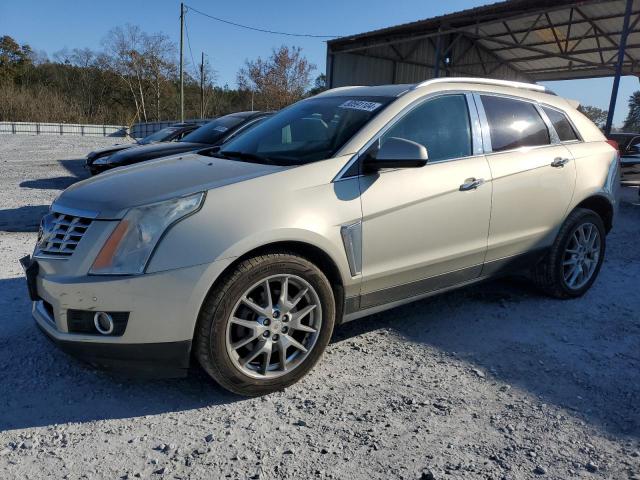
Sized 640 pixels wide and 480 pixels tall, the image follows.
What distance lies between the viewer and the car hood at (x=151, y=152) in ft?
24.5

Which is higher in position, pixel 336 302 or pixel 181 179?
pixel 181 179

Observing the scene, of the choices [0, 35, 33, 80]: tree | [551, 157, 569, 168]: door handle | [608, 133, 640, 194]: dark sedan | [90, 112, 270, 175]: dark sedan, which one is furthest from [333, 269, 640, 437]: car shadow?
[0, 35, 33, 80]: tree

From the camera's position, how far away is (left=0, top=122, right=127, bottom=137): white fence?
104 feet

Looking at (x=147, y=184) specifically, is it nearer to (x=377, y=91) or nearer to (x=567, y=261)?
(x=377, y=91)

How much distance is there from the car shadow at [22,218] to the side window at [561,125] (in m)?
5.93

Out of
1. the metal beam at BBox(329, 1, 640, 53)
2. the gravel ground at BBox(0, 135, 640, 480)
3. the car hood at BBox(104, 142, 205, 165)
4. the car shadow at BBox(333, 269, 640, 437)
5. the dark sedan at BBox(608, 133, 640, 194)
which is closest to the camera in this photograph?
the gravel ground at BBox(0, 135, 640, 480)

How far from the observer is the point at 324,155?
3068 mm

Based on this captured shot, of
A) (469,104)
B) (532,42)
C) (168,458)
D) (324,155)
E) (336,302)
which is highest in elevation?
(532,42)

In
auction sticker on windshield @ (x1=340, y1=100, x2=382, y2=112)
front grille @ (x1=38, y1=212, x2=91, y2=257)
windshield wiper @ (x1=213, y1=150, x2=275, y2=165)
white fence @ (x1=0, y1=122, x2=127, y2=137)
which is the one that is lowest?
front grille @ (x1=38, y1=212, x2=91, y2=257)

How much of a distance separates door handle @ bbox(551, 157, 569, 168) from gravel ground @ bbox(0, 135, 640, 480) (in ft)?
3.99

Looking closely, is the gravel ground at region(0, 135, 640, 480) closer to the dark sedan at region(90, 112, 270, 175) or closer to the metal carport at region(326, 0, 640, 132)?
the dark sedan at region(90, 112, 270, 175)

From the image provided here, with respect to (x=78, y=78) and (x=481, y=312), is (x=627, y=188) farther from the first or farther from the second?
(x=78, y=78)

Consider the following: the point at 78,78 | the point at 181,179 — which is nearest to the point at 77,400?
the point at 181,179

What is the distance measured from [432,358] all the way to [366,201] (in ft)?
3.74
